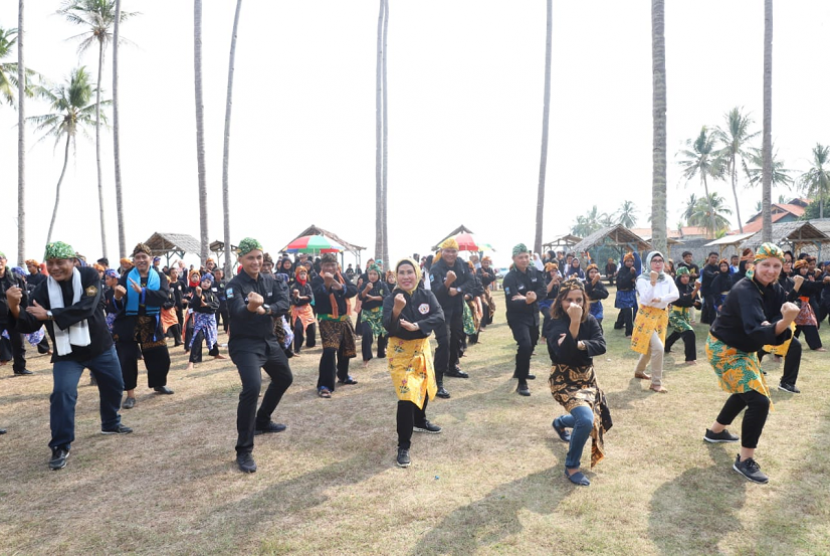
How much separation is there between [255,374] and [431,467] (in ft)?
5.91

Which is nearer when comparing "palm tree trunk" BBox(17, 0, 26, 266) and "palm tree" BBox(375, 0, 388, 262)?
"palm tree trunk" BBox(17, 0, 26, 266)

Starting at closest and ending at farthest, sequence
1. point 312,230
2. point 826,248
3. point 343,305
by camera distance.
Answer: point 343,305
point 312,230
point 826,248

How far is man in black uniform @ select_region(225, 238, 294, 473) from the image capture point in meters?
4.34

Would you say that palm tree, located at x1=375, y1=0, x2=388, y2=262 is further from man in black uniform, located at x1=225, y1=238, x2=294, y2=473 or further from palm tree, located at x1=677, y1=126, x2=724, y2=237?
palm tree, located at x1=677, y1=126, x2=724, y2=237

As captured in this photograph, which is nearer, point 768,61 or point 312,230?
point 768,61

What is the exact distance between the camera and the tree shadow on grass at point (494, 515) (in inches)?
124

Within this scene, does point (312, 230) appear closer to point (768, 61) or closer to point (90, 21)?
point (90, 21)

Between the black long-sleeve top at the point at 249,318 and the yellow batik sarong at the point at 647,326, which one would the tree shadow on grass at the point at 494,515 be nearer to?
the black long-sleeve top at the point at 249,318

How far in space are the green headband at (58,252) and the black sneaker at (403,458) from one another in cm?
371

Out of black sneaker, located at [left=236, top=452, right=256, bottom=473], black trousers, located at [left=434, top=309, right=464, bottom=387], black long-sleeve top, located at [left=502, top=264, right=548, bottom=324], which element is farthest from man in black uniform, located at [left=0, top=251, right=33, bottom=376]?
black long-sleeve top, located at [left=502, top=264, right=548, bottom=324]

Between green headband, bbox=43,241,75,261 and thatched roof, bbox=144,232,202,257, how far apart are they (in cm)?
2358

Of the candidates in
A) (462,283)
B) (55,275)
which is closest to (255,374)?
(55,275)

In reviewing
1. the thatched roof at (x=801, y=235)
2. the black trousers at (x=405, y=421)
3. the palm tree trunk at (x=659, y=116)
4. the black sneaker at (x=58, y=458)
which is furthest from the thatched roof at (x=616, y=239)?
the black sneaker at (x=58, y=458)

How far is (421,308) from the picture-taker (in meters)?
4.84
